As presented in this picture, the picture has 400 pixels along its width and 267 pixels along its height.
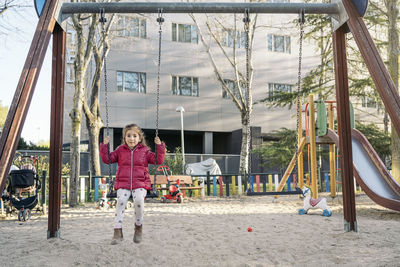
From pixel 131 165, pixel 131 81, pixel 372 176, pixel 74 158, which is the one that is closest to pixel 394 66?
pixel 372 176

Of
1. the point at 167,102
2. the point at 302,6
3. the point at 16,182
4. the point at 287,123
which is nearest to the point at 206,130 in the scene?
the point at 167,102

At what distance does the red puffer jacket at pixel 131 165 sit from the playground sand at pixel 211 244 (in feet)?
2.42

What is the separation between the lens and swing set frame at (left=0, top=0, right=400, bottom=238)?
415cm

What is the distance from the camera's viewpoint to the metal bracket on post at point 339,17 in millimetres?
5120

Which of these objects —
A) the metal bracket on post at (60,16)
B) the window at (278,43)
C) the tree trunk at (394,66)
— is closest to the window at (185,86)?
the window at (278,43)

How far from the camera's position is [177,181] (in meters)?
11.6

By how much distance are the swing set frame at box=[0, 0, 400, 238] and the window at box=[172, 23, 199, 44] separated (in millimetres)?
18129

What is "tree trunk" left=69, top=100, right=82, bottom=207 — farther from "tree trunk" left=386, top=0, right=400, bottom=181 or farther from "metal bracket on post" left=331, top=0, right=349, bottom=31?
"tree trunk" left=386, top=0, right=400, bottom=181

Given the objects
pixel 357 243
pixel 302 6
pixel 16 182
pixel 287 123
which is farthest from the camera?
pixel 287 123

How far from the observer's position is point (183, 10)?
532 cm

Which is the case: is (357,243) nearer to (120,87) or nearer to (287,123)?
(120,87)

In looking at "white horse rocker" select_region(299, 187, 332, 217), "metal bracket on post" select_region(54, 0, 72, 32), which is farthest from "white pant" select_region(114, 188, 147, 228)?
"white horse rocker" select_region(299, 187, 332, 217)

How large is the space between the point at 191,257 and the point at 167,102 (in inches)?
745

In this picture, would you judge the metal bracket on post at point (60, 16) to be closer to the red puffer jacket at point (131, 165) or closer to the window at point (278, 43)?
the red puffer jacket at point (131, 165)
